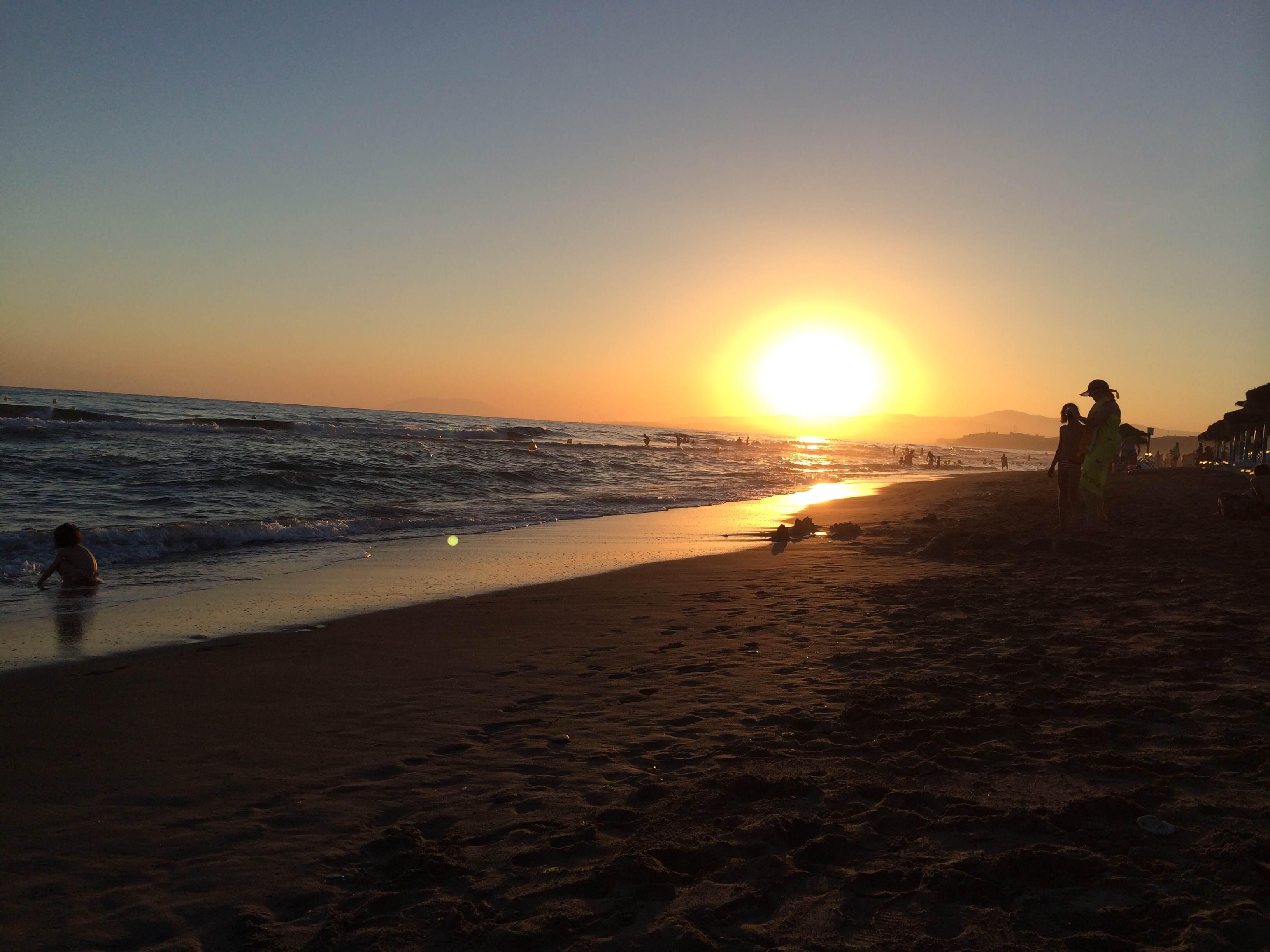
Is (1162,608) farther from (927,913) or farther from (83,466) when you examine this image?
(83,466)

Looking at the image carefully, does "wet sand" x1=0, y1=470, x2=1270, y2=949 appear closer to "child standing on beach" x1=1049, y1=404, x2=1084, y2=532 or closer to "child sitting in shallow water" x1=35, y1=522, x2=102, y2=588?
"child sitting in shallow water" x1=35, y1=522, x2=102, y2=588

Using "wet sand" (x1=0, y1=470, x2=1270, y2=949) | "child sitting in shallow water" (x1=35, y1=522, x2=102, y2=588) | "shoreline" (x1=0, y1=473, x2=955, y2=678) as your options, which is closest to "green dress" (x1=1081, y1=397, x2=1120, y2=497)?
"wet sand" (x1=0, y1=470, x2=1270, y2=949)

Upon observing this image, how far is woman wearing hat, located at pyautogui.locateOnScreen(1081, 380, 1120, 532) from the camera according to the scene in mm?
10297

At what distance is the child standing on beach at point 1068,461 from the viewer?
431 inches

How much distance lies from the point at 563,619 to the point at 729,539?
6.80 meters

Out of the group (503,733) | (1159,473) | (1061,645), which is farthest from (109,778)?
(1159,473)

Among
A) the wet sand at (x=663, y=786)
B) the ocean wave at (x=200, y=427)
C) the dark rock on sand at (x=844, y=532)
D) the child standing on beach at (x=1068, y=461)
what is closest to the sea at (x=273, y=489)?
the ocean wave at (x=200, y=427)

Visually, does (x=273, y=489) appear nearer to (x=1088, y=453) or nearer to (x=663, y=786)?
(x=1088, y=453)

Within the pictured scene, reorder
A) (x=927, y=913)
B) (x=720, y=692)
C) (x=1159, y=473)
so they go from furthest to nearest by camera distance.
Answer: (x=1159, y=473) < (x=720, y=692) < (x=927, y=913)

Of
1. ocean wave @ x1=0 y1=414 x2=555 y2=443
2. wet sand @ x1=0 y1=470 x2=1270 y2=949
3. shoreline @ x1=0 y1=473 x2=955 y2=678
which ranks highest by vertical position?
ocean wave @ x1=0 y1=414 x2=555 y2=443

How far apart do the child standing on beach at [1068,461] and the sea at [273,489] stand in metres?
9.17

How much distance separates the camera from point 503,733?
398 centimetres

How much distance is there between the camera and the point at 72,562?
27.3 ft

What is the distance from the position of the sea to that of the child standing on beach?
9.17 m
